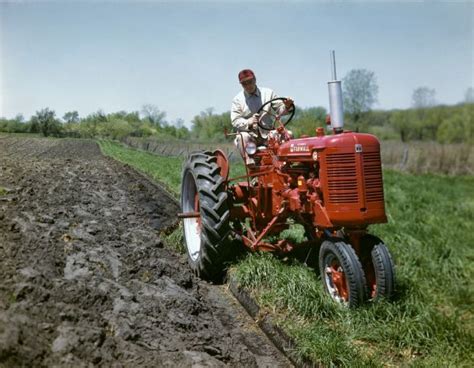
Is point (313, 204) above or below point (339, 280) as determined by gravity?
above

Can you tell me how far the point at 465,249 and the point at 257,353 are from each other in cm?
343

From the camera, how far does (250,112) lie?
5594 millimetres

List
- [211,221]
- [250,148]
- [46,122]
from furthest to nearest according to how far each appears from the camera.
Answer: [46,122] < [250,148] < [211,221]

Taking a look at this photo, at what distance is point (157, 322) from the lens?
3355 mm

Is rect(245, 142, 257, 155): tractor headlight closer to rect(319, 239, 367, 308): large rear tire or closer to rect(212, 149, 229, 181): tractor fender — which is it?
rect(212, 149, 229, 181): tractor fender

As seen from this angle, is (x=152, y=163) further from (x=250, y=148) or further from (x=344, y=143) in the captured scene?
(x=344, y=143)

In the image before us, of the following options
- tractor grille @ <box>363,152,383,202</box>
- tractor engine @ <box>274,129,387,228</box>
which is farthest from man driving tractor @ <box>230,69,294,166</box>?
tractor grille @ <box>363,152,383,202</box>

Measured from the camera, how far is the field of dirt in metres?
2.62

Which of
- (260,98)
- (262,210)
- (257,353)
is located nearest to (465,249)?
(262,210)

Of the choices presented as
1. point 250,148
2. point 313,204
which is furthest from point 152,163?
point 313,204

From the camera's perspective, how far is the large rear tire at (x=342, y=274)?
3.76 m

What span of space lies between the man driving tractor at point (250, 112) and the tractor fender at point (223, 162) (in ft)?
0.67

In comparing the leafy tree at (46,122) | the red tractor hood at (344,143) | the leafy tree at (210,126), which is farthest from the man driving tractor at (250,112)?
the leafy tree at (210,126)

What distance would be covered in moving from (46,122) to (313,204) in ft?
12.6
